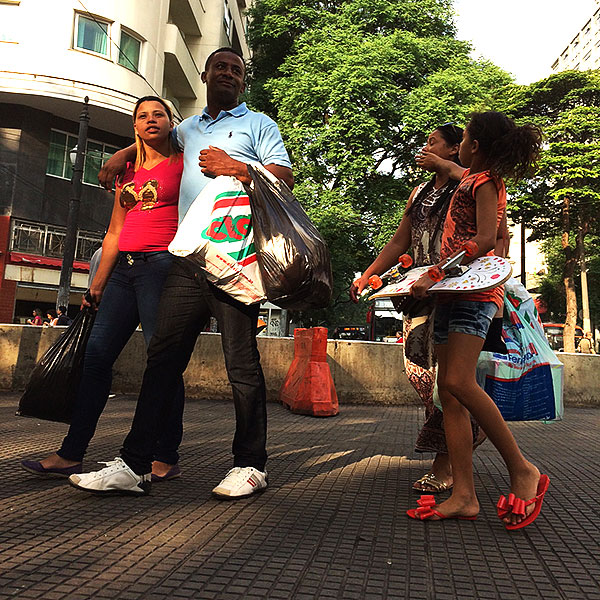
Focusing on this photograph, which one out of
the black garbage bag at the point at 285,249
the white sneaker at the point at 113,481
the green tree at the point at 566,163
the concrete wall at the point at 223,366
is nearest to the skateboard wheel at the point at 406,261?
the black garbage bag at the point at 285,249

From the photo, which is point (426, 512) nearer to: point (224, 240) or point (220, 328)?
point (220, 328)

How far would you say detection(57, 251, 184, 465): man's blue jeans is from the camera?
3643 mm

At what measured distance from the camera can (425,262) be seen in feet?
12.9

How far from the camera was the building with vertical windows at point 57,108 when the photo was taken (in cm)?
2220

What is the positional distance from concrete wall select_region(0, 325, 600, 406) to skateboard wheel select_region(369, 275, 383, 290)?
6172mm

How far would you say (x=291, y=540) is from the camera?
2.73 meters

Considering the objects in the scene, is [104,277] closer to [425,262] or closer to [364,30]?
[425,262]

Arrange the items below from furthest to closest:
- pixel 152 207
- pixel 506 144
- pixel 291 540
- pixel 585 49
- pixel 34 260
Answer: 1. pixel 585 49
2. pixel 34 260
3. pixel 152 207
4. pixel 506 144
5. pixel 291 540

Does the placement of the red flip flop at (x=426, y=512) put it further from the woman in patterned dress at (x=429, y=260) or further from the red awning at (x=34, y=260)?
the red awning at (x=34, y=260)

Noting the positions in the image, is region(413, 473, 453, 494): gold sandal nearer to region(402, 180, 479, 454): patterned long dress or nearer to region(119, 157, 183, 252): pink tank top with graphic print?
region(402, 180, 479, 454): patterned long dress

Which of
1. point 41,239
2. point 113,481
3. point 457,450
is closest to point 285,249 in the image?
point 457,450

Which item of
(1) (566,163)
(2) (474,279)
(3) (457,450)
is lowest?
(3) (457,450)

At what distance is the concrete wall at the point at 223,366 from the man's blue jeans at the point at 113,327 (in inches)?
229

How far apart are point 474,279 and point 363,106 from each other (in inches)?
976
